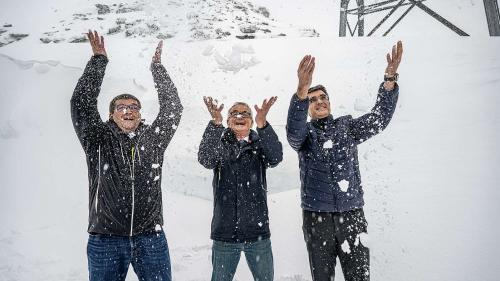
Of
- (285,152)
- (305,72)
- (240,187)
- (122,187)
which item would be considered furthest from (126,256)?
(285,152)

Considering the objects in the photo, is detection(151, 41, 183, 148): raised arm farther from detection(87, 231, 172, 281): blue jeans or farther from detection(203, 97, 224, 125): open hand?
detection(87, 231, 172, 281): blue jeans

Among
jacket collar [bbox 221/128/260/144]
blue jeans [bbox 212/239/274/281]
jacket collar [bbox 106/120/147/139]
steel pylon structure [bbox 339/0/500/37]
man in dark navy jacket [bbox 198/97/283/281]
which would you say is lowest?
blue jeans [bbox 212/239/274/281]

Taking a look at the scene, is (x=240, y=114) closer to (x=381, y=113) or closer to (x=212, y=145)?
(x=212, y=145)

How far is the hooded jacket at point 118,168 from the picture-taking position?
2.36m

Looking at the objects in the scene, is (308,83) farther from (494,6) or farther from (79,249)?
(494,6)

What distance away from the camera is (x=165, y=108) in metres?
2.75

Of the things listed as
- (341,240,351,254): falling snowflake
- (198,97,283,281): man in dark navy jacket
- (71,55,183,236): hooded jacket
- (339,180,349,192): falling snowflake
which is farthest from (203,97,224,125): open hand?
(341,240,351,254): falling snowflake

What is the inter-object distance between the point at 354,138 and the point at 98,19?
1732cm

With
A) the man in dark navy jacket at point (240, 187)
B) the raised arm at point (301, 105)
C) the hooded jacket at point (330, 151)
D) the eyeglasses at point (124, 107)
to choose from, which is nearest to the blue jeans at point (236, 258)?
the man in dark navy jacket at point (240, 187)

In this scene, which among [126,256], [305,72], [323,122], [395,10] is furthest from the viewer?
[395,10]

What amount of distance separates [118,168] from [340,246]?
5.35 feet

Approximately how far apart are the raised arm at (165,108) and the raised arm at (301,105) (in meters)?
0.87

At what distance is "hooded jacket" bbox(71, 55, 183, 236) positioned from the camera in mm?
2355

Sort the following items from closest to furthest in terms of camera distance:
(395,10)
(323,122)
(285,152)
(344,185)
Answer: (344,185)
(323,122)
(285,152)
(395,10)
